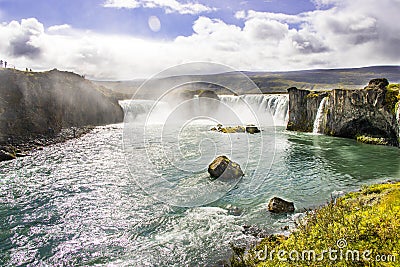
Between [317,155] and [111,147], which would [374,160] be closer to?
[317,155]

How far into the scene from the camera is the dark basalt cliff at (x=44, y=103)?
4153 centimetres

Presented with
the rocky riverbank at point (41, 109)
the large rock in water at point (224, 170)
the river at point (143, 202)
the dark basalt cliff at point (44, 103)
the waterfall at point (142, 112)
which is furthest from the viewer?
the waterfall at point (142, 112)

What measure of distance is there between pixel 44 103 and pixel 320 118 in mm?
51921

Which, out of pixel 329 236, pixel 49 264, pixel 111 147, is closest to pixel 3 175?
pixel 111 147

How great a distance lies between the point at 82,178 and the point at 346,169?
24703mm

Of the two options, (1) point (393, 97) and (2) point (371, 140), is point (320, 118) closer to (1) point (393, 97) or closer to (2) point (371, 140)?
(2) point (371, 140)

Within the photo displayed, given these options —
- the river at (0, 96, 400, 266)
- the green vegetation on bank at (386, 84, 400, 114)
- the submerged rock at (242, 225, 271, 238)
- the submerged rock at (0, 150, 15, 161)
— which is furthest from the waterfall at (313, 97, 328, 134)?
the submerged rock at (0, 150, 15, 161)

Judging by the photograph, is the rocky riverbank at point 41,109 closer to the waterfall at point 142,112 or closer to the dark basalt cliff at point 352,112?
the waterfall at point 142,112

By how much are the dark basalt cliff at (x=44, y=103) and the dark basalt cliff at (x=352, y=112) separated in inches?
1866

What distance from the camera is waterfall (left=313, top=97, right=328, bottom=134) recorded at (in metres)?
50.5

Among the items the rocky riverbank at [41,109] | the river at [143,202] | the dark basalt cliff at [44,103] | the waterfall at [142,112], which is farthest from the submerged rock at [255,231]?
the waterfall at [142,112]

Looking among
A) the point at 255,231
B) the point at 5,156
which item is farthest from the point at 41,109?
the point at 255,231

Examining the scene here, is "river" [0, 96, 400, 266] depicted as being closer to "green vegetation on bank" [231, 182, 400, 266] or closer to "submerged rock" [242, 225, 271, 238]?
"submerged rock" [242, 225, 271, 238]

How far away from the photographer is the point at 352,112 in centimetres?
4388
